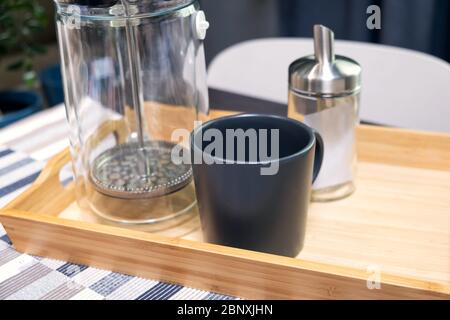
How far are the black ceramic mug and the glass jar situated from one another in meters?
0.08

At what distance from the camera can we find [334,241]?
1.45 feet

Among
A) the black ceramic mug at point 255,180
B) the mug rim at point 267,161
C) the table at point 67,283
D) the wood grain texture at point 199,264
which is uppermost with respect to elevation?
the mug rim at point 267,161

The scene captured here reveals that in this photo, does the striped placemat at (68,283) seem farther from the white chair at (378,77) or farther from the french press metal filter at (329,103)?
the white chair at (378,77)

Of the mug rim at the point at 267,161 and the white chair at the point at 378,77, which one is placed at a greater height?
the mug rim at the point at 267,161

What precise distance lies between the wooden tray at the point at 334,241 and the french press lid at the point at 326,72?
Result: 0.10 metres

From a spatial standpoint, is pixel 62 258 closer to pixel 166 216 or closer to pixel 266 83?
pixel 166 216

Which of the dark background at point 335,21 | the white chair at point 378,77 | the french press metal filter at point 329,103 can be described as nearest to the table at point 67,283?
the french press metal filter at point 329,103

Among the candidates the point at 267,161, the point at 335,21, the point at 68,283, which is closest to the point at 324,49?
the point at 267,161

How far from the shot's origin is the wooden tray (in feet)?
1.17

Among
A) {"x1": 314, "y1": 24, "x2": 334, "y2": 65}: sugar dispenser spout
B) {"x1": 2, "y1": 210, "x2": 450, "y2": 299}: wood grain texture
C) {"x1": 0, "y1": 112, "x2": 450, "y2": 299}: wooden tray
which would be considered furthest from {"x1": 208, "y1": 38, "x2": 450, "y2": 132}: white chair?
{"x1": 2, "y1": 210, "x2": 450, "y2": 299}: wood grain texture

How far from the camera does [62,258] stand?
0.43m

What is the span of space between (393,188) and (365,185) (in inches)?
1.0

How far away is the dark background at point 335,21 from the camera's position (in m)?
1.02

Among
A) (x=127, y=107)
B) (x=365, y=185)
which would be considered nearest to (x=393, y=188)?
(x=365, y=185)
